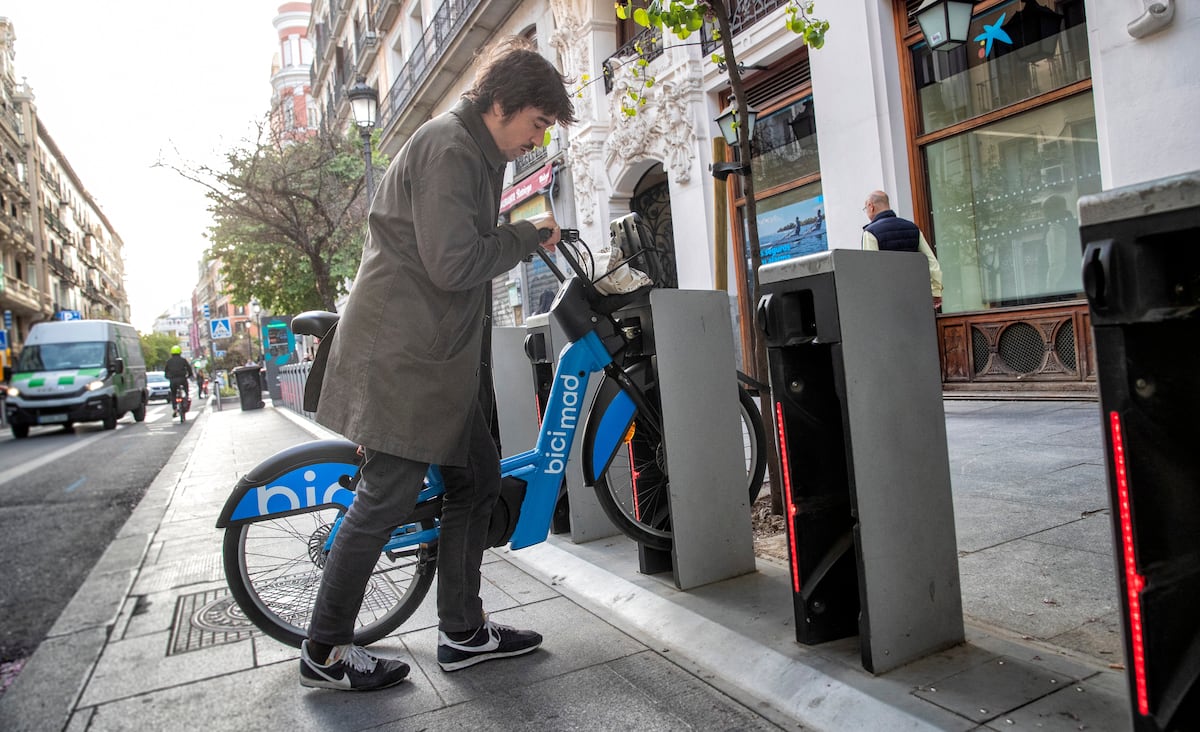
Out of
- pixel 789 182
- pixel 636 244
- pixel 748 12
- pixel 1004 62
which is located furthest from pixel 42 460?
pixel 1004 62

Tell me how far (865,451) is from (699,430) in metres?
1.00

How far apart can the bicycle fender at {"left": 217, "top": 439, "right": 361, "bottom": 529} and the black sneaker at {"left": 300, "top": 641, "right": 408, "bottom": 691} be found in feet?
1.66

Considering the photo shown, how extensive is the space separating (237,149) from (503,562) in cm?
1686

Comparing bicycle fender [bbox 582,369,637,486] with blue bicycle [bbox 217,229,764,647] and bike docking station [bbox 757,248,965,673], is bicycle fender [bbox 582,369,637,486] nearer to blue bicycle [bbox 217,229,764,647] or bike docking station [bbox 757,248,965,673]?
blue bicycle [bbox 217,229,764,647]

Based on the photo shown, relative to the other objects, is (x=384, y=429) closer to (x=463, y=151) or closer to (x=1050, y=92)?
(x=463, y=151)

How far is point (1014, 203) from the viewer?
8383 mm

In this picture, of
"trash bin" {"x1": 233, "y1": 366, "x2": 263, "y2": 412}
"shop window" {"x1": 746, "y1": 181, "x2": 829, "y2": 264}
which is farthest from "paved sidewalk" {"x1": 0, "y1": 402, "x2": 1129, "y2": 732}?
"trash bin" {"x1": 233, "y1": 366, "x2": 263, "y2": 412}

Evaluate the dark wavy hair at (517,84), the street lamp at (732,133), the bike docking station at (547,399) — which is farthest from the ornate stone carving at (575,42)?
the dark wavy hair at (517,84)

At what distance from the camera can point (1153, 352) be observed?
4.59 feet

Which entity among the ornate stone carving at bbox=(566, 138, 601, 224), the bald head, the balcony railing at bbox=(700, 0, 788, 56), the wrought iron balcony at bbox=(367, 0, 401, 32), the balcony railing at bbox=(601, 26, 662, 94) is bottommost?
the bald head

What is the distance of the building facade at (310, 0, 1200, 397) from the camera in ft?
22.4

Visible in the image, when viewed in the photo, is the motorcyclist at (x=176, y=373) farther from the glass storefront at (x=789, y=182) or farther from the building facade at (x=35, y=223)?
the building facade at (x=35, y=223)

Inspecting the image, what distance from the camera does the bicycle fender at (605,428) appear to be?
3.21m

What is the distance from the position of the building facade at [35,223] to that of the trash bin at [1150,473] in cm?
4955
